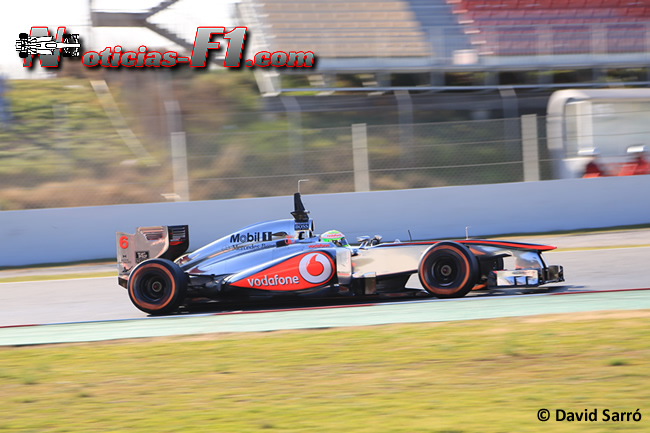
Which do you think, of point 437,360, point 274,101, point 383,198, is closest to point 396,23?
point 274,101

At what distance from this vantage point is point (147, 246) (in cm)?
745

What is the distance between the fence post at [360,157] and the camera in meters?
12.9

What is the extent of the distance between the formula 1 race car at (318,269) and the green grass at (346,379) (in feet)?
2.93

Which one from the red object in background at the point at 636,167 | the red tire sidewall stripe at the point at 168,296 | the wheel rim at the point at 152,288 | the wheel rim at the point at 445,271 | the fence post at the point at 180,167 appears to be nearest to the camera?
the wheel rim at the point at 445,271

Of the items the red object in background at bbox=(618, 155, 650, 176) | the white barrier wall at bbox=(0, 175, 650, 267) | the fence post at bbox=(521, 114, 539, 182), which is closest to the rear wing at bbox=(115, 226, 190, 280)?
the white barrier wall at bbox=(0, 175, 650, 267)

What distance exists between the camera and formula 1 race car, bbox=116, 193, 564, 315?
21.7ft

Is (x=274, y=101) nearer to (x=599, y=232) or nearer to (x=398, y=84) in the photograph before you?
(x=398, y=84)

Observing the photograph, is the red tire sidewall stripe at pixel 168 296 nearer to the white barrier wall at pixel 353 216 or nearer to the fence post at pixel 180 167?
the white barrier wall at pixel 353 216

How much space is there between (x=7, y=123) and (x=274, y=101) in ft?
20.0

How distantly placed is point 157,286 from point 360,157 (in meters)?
6.53

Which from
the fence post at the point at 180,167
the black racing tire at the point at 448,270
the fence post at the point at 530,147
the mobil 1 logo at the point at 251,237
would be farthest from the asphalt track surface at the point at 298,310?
the fence post at the point at 530,147

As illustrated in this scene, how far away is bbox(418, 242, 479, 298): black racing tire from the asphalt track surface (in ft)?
0.45

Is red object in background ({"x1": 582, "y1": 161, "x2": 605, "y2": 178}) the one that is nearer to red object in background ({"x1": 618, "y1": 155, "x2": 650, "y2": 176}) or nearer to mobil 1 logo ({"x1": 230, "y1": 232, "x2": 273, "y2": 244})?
red object in background ({"x1": 618, "y1": 155, "x2": 650, "y2": 176})

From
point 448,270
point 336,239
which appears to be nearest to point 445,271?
point 448,270
